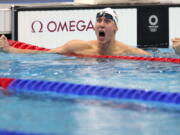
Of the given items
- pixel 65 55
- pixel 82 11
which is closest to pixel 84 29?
pixel 82 11

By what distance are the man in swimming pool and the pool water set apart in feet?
→ 1.25

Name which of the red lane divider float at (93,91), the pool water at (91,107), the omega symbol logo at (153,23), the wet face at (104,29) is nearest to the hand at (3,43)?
the pool water at (91,107)

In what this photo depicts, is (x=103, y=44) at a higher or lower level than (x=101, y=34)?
lower

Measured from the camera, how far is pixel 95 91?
3.82 m

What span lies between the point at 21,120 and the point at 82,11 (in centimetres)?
435

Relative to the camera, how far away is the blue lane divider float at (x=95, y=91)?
11.8 ft

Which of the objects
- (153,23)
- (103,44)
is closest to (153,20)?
(153,23)

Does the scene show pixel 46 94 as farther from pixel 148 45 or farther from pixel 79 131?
pixel 148 45

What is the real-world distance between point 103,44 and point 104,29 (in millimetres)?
328

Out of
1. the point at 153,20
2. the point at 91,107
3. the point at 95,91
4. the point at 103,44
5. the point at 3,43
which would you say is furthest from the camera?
the point at 153,20

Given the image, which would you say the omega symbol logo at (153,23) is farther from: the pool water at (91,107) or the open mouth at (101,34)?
the pool water at (91,107)

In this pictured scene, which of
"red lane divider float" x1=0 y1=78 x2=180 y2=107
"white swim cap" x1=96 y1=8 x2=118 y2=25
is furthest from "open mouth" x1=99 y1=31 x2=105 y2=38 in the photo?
"red lane divider float" x1=0 y1=78 x2=180 y2=107

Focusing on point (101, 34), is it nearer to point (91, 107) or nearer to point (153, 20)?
point (153, 20)

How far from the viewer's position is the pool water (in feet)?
9.65
